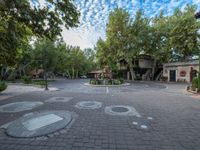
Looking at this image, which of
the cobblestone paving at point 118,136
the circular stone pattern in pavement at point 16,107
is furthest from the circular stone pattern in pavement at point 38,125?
the circular stone pattern in pavement at point 16,107

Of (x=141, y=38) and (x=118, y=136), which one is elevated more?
(x=141, y=38)

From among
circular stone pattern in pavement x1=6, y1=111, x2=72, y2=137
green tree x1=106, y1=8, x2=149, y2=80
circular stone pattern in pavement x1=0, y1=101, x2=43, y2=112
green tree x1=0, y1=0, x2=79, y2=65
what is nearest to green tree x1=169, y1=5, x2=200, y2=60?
green tree x1=106, y1=8, x2=149, y2=80

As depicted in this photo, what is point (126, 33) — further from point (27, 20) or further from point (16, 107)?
point (16, 107)

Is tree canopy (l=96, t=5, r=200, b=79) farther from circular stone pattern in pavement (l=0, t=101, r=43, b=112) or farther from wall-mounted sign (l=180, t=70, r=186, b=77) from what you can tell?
circular stone pattern in pavement (l=0, t=101, r=43, b=112)

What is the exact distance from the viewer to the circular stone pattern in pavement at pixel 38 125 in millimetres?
4320

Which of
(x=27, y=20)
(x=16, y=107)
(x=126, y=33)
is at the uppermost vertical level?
(x=126, y=33)

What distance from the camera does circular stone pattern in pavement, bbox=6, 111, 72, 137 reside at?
14.2 ft

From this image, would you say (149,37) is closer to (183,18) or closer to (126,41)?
(126,41)

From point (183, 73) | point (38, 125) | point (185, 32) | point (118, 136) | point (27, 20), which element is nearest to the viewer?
point (118, 136)

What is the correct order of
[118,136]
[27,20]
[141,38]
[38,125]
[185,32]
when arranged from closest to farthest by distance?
[118,136] → [38,125] → [27,20] → [185,32] → [141,38]

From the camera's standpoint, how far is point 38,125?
486 centimetres

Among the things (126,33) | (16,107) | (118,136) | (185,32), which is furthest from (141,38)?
(118,136)

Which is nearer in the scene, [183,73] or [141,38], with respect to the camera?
[183,73]

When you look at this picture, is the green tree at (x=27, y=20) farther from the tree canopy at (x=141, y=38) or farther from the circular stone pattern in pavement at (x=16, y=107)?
the tree canopy at (x=141, y=38)
